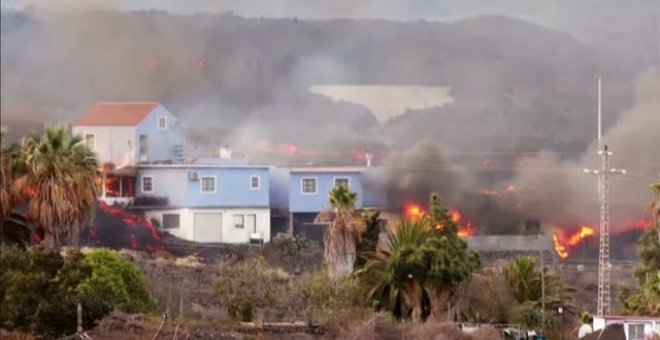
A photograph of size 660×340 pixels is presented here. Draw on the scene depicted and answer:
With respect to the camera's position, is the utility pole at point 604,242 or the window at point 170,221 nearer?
the utility pole at point 604,242

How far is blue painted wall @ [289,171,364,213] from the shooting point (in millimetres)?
37469

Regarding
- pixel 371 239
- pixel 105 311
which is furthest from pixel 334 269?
pixel 105 311

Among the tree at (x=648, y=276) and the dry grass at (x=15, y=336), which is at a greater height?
the tree at (x=648, y=276)

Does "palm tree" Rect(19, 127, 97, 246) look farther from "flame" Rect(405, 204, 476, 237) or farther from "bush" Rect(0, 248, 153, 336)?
"flame" Rect(405, 204, 476, 237)

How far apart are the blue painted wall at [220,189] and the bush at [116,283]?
22.6ft

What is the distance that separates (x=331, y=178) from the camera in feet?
124

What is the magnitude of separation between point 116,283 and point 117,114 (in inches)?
405

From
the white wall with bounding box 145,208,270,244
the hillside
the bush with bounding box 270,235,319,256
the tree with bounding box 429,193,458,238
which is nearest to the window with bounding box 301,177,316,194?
the white wall with bounding box 145,208,270,244

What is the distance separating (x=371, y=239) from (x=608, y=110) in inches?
331

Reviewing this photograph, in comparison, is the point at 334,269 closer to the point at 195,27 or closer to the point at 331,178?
the point at 331,178

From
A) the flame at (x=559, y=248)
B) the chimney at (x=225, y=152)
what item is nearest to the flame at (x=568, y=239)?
the flame at (x=559, y=248)

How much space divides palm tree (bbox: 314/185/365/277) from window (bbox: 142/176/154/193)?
811 centimetres

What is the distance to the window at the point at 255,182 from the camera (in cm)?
3822

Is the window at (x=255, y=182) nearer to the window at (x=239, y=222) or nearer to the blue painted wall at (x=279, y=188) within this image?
the blue painted wall at (x=279, y=188)
